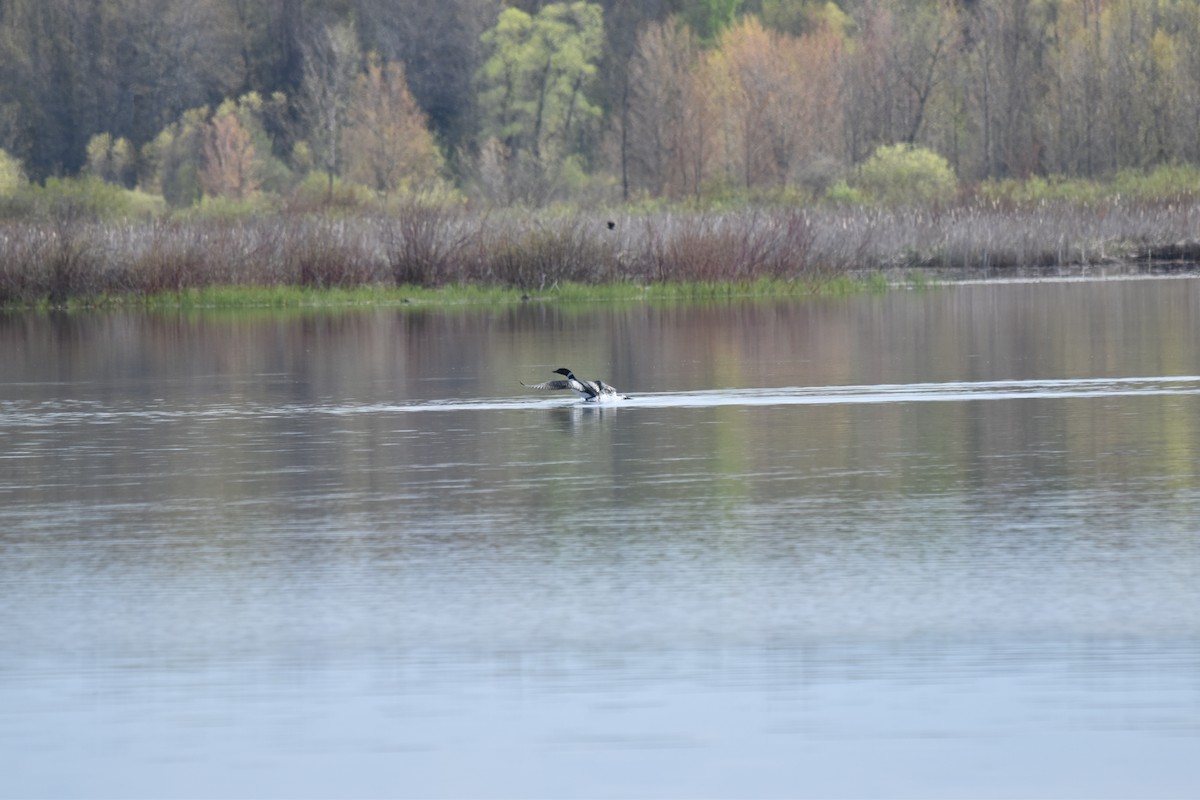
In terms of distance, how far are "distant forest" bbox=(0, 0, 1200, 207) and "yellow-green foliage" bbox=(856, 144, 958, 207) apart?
2843 mm


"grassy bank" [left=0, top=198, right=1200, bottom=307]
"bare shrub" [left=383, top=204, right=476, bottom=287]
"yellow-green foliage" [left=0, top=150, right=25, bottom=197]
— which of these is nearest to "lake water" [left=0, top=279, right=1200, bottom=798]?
"grassy bank" [left=0, top=198, right=1200, bottom=307]

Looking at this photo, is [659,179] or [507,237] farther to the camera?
[659,179]

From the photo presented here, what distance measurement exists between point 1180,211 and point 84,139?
60.4 m

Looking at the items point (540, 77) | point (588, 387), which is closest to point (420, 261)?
point (588, 387)

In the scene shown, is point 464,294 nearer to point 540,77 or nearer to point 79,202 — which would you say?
point 79,202

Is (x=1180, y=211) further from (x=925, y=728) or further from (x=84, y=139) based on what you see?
(x=84, y=139)

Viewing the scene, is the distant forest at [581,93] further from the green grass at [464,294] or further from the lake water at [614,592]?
the lake water at [614,592]

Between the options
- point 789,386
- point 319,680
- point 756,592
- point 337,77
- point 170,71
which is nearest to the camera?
point 319,680

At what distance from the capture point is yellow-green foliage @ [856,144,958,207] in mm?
59250

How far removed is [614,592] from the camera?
29.8ft

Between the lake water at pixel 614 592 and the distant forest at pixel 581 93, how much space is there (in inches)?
1883

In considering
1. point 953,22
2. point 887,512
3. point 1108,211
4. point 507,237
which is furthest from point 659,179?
point 887,512

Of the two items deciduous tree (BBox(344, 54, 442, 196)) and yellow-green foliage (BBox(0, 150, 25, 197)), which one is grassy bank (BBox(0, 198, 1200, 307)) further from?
→ deciduous tree (BBox(344, 54, 442, 196))

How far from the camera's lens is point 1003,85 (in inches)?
3022
